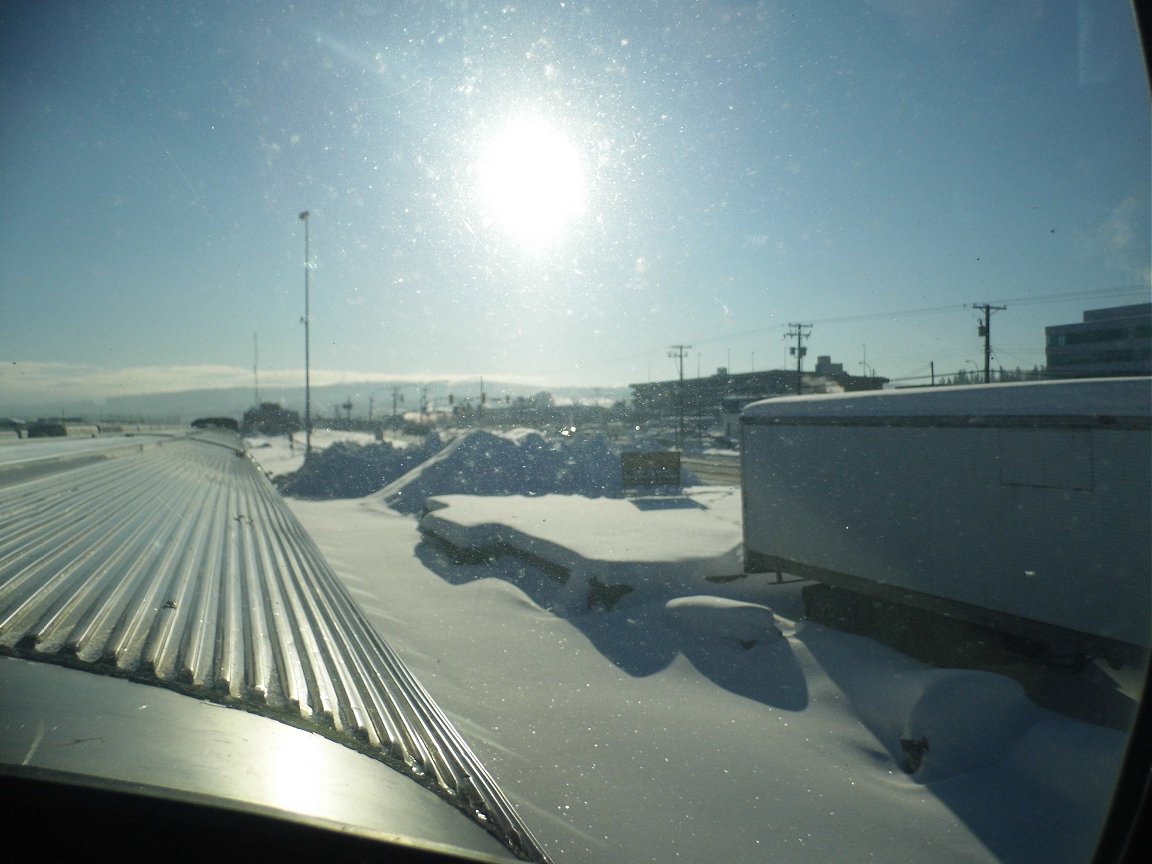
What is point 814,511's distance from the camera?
8992mm

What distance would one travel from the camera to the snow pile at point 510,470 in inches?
969

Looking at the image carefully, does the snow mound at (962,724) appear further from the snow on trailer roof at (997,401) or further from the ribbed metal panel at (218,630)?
the ribbed metal panel at (218,630)

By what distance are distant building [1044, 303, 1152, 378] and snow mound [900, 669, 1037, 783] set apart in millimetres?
2668

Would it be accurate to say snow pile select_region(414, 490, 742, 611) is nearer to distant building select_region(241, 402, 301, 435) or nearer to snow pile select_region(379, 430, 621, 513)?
snow pile select_region(379, 430, 621, 513)

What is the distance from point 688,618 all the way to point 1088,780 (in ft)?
13.4

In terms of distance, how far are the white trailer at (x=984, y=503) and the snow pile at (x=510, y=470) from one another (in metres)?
15.4

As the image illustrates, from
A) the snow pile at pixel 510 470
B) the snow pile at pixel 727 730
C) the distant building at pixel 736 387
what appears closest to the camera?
the snow pile at pixel 727 730

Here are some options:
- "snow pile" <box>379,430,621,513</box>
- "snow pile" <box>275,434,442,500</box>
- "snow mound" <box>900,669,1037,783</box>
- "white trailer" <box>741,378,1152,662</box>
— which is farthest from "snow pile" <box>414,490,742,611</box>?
"snow pile" <box>275,434,442,500</box>

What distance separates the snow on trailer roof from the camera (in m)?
5.68

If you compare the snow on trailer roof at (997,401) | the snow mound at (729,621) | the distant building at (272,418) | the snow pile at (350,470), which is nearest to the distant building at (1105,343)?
the snow on trailer roof at (997,401)

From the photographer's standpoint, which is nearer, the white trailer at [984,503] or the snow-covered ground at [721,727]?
the snow-covered ground at [721,727]

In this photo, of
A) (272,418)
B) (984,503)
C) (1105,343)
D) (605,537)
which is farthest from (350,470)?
(272,418)

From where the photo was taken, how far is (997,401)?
6.75 metres

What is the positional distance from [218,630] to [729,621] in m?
5.95
